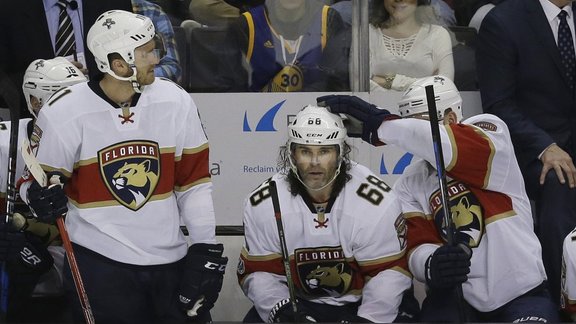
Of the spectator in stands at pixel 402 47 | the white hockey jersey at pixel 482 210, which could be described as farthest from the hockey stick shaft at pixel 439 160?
the spectator in stands at pixel 402 47

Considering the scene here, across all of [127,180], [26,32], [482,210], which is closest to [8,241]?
[127,180]

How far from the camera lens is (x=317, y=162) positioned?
5008mm

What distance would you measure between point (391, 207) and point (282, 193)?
0.40 m

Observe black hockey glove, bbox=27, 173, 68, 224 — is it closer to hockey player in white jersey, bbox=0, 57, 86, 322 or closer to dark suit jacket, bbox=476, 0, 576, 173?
hockey player in white jersey, bbox=0, 57, 86, 322

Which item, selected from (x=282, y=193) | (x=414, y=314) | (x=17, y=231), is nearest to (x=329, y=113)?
(x=282, y=193)

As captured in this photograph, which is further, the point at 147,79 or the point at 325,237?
the point at 325,237

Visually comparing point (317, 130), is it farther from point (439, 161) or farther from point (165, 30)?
point (165, 30)

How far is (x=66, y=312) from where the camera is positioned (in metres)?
5.38

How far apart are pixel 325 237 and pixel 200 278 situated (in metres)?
0.57

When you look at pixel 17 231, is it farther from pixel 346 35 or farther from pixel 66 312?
pixel 346 35

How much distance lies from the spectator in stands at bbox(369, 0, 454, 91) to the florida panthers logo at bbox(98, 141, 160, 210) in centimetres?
153

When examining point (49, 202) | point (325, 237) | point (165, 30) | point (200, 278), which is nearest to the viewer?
point (49, 202)

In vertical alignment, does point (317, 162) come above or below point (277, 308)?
above

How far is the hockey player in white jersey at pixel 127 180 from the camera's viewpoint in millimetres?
4734
